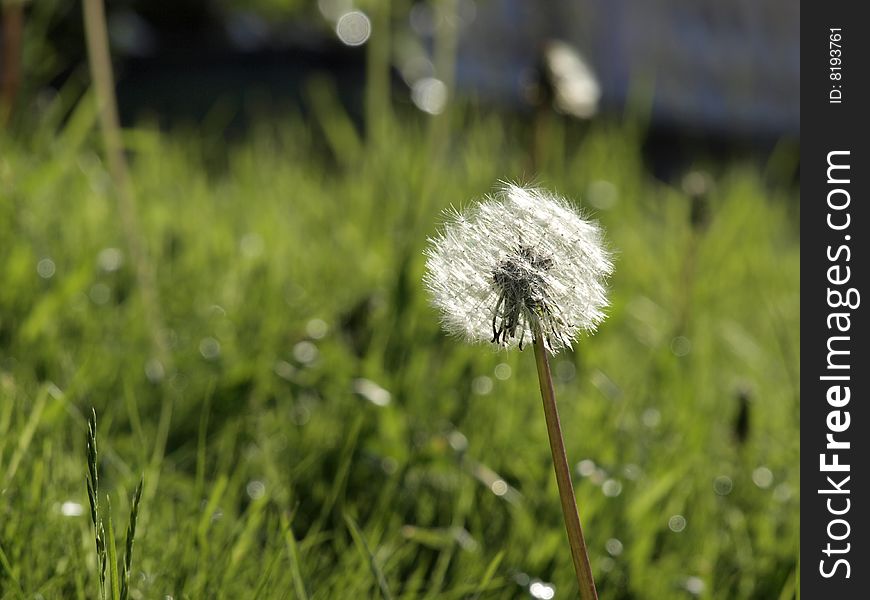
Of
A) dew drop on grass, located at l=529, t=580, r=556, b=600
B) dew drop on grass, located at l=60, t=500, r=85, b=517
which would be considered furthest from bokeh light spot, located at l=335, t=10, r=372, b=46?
dew drop on grass, located at l=529, t=580, r=556, b=600

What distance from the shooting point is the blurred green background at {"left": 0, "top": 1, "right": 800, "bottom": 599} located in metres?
1.32

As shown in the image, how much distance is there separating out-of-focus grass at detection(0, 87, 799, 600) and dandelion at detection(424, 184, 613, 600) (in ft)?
0.28

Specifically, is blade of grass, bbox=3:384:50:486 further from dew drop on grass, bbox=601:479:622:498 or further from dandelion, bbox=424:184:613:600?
dew drop on grass, bbox=601:479:622:498

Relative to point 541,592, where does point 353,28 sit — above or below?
above

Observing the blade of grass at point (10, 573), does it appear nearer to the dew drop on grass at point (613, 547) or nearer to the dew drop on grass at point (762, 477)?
the dew drop on grass at point (613, 547)

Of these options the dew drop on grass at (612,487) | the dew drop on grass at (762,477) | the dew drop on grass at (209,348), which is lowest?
the dew drop on grass at (762,477)

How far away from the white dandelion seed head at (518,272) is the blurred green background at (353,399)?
0.31m

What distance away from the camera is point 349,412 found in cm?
177

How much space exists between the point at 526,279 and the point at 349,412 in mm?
943

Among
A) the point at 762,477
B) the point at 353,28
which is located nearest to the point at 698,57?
the point at 353,28

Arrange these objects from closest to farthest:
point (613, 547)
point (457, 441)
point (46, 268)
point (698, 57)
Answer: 1. point (613, 547)
2. point (457, 441)
3. point (46, 268)
4. point (698, 57)

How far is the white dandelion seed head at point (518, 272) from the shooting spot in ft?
2.85

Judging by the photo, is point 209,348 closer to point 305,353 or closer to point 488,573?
point 305,353

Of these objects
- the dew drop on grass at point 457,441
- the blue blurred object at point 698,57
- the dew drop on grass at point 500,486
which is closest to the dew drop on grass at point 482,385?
the dew drop on grass at point 457,441
